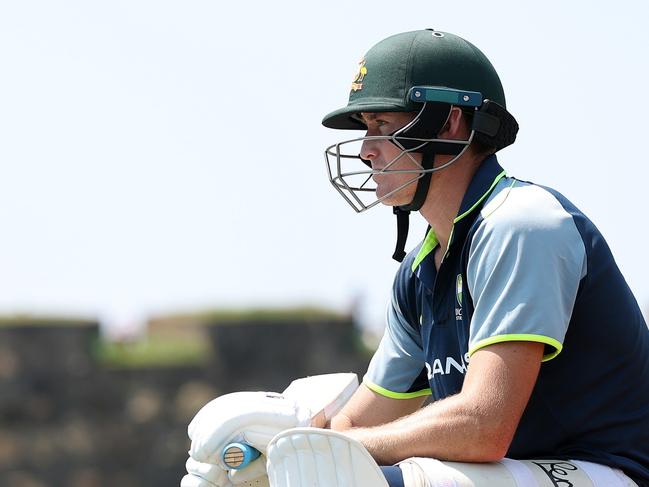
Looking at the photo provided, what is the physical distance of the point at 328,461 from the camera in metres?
3.24

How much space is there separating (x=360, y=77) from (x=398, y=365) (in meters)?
0.92

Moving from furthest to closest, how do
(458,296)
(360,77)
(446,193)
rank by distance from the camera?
(360,77) < (446,193) < (458,296)

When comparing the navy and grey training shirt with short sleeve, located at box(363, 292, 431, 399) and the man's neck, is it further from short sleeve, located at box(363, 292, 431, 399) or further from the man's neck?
short sleeve, located at box(363, 292, 431, 399)

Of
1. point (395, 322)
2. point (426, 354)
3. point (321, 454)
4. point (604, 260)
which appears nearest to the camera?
point (321, 454)

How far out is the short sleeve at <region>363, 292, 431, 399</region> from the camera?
13.8 ft

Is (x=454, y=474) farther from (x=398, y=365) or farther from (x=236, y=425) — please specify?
(x=398, y=365)

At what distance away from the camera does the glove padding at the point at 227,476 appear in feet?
11.9

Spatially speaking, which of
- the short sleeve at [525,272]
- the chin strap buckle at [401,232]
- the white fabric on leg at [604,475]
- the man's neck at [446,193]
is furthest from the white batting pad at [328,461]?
the chin strap buckle at [401,232]

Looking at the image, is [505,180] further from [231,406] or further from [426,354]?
[231,406]

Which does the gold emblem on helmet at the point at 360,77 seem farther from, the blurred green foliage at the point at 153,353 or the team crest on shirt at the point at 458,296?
the blurred green foliage at the point at 153,353

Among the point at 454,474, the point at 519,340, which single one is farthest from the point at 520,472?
the point at 519,340

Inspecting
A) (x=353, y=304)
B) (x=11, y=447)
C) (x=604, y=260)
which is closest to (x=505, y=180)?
(x=604, y=260)

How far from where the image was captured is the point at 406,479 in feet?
10.8

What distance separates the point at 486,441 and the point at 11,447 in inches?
412
